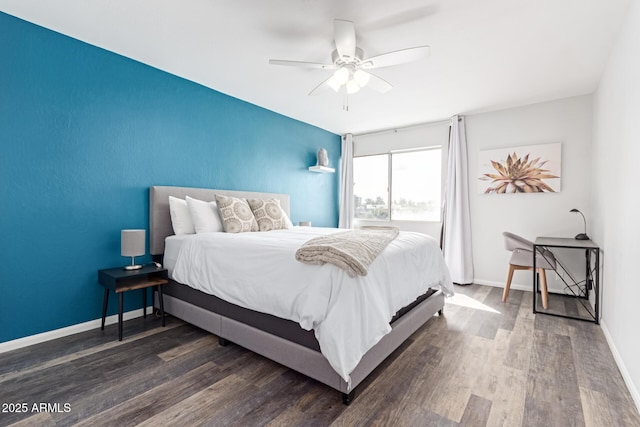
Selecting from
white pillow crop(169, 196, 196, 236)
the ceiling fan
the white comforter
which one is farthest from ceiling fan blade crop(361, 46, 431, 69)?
white pillow crop(169, 196, 196, 236)

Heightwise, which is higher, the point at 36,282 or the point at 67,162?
the point at 67,162

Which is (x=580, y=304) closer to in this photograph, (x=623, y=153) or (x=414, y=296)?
(x=623, y=153)

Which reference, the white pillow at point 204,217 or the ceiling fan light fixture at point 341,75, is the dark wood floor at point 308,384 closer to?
the white pillow at point 204,217

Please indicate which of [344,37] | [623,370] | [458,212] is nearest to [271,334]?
[344,37]

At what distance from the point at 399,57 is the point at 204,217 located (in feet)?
7.58

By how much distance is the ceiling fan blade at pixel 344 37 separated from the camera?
6.80 feet

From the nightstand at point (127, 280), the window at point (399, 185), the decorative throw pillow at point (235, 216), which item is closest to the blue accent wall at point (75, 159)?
the nightstand at point (127, 280)

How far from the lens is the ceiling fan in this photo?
2.15 meters

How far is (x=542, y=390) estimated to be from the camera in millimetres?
1769

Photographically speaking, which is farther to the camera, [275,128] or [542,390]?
[275,128]

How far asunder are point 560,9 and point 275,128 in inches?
132

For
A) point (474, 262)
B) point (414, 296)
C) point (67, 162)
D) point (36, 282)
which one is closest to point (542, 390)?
point (414, 296)

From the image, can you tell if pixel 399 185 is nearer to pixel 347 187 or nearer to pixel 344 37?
pixel 347 187

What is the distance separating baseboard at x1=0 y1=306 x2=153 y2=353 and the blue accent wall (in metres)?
0.05
